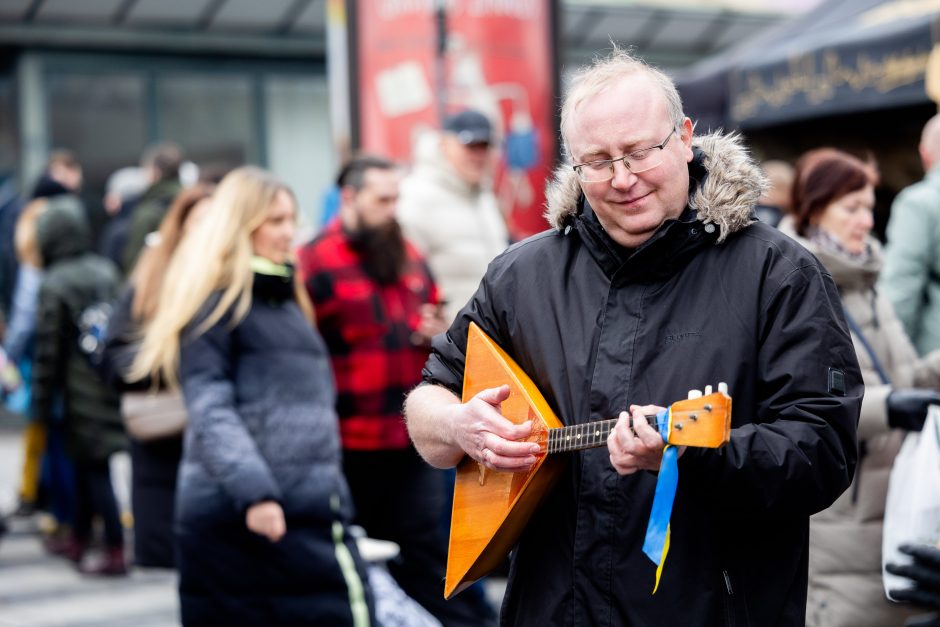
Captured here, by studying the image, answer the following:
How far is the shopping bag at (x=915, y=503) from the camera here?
11.6 ft

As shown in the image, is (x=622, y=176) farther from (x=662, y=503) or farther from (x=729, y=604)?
(x=729, y=604)

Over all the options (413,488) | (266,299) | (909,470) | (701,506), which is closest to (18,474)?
(413,488)

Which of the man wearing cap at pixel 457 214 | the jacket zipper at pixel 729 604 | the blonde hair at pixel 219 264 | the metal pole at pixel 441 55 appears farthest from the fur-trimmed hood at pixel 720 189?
the metal pole at pixel 441 55

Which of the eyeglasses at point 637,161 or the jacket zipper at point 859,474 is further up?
the eyeglasses at point 637,161

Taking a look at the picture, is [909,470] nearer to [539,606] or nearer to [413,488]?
[539,606]

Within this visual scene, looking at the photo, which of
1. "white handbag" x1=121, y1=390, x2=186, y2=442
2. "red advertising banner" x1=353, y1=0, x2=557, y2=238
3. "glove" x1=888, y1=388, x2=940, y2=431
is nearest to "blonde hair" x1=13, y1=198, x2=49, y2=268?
"red advertising banner" x1=353, y1=0, x2=557, y2=238

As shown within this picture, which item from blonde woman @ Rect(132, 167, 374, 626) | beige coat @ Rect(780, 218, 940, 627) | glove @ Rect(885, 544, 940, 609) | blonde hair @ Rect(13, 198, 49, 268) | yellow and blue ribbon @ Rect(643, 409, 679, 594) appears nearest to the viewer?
yellow and blue ribbon @ Rect(643, 409, 679, 594)

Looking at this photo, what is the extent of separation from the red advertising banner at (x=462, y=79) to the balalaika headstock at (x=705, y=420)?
5.60 metres

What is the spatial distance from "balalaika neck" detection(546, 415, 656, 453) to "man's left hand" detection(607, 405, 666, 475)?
8cm

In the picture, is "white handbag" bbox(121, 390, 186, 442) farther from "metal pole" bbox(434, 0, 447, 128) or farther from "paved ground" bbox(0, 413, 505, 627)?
"metal pole" bbox(434, 0, 447, 128)

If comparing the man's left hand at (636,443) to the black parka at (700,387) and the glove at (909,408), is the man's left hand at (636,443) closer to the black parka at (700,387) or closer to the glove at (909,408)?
the black parka at (700,387)

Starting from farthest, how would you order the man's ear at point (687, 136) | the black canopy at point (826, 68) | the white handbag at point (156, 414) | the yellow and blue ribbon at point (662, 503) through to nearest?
the black canopy at point (826, 68), the white handbag at point (156, 414), the man's ear at point (687, 136), the yellow and blue ribbon at point (662, 503)

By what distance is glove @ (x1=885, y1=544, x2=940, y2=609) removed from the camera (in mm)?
3459

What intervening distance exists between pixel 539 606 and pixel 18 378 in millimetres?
6445
